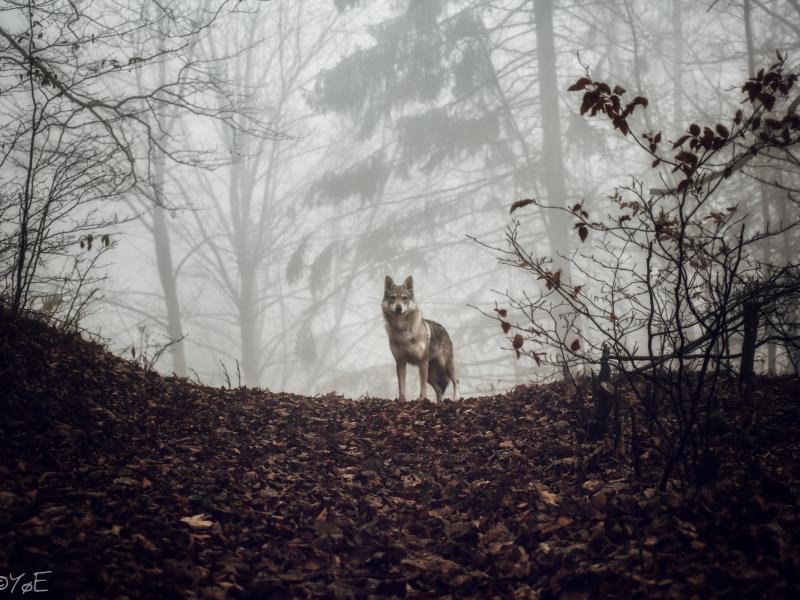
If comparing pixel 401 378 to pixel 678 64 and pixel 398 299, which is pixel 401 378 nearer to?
pixel 398 299

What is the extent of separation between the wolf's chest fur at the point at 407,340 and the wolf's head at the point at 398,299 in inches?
7.7

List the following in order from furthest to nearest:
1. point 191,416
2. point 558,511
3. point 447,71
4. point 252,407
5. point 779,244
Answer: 1. point 447,71
2. point 779,244
3. point 252,407
4. point 191,416
5. point 558,511

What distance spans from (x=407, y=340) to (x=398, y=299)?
2.23 feet

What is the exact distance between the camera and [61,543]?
324 centimetres

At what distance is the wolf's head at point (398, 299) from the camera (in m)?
8.57

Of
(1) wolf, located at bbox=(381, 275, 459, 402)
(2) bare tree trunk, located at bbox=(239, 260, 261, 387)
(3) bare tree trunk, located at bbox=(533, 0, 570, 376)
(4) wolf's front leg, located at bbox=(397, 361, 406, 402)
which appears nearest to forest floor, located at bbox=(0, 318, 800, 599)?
(4) wolf's front leg, located at bbox=(397, 361, 406, 402)

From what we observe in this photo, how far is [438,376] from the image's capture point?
32.7 ft

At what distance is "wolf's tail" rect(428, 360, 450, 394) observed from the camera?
984 cm

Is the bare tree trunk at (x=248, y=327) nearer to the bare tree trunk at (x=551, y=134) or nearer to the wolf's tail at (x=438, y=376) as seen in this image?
the bare tree trunk at (x=551, y=134)

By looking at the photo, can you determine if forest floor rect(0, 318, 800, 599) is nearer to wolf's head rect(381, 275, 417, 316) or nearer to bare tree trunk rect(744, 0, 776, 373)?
wolf's head rect(381, 275, 417, 316)

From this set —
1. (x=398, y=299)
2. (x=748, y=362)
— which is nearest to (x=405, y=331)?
(x=398, y=299)

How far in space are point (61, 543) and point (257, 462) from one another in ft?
6.56

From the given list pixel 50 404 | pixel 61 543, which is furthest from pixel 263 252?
pixel 61 543

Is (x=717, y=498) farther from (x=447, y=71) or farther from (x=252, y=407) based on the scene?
(x=447, y=71)
